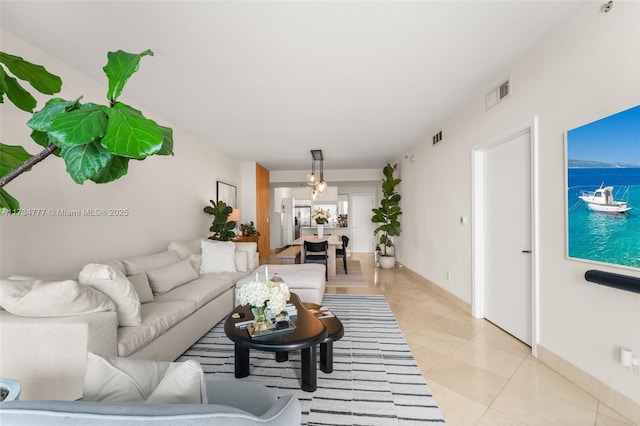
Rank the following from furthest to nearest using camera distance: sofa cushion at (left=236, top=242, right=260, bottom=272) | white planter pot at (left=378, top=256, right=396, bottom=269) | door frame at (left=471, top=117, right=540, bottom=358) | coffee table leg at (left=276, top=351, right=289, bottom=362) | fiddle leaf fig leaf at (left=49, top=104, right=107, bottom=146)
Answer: white planter pot at (left=378, top=256, right=396, bottom=269)
sofa cushion at (left=236, top=242, right=260, bottom=272)
door frame at (left=471, top=117, right=540, bottom=358)
coffee table leg at (left=276, top=351, right=289, bottom=362)
fiddle leaf fig leaf at (left=49, top=104, right=107, bottom=146)

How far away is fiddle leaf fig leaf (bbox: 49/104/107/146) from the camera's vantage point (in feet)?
2.15

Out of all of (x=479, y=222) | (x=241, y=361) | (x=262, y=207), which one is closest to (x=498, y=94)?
(x=479, y=222)

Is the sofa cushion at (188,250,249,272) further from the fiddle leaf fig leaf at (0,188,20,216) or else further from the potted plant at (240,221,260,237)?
the fiddle leaf fig leaf at (0,188,20,216)

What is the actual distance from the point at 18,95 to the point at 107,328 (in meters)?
1.41

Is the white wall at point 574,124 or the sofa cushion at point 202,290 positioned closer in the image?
the white wall at point 574,124

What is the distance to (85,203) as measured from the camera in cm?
276

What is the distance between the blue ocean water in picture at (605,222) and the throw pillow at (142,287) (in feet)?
11.8

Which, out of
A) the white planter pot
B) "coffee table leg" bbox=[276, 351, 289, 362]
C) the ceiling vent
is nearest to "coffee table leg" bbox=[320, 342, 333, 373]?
"coffee table leg" bbox=[276, 351, 289, 362]

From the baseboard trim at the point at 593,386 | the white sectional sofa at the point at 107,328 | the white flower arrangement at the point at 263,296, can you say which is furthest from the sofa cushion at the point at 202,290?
the baseboard trim at the point at 593,386

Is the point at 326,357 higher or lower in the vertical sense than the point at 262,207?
lower

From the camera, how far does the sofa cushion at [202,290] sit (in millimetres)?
2775

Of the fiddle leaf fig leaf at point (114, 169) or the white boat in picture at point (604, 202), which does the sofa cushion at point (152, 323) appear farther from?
the white boat in picture at point (604, 202)

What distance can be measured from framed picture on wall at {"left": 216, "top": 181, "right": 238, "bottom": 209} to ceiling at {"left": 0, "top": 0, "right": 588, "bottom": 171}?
195cm

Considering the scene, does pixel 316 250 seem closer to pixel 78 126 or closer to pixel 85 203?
pixel 85 203
